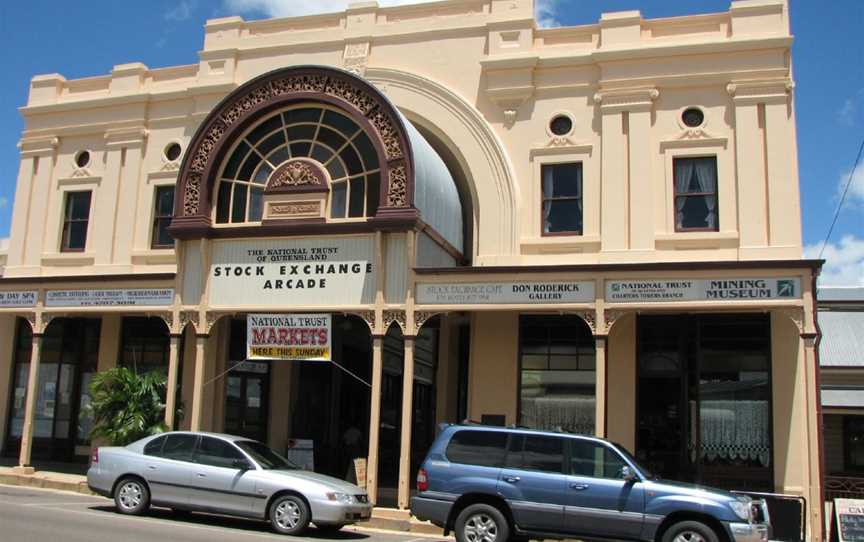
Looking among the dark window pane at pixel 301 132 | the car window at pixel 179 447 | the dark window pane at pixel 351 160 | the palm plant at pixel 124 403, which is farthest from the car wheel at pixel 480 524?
the dark window pane at pixel 301 132

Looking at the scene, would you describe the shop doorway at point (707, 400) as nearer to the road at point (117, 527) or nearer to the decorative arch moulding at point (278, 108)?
the road at point (117, 527)

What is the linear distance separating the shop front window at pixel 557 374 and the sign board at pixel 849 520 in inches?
213

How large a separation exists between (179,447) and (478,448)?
5.17 meters

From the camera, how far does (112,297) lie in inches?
760

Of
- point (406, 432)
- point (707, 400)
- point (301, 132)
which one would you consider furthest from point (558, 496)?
point (301, 132)

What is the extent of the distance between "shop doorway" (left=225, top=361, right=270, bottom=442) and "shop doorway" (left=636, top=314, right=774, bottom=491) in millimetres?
9035

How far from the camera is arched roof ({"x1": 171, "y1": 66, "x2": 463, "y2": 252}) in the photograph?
1705 centimetres

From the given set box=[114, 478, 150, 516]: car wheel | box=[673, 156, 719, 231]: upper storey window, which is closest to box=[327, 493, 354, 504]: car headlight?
box=[114, 478, 150, 516]: car wheel

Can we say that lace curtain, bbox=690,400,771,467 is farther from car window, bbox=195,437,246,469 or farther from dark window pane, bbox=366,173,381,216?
car window, bbox=195,437,246,469

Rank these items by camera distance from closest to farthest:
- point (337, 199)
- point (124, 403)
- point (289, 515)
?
1. point (289, 515)
2. point (337, 199)
3. point (124, 403)

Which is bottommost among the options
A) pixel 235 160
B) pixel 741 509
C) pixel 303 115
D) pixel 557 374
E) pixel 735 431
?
pixel 741 509

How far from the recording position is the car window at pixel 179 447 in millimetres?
14203

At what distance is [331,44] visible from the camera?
70.7 feet

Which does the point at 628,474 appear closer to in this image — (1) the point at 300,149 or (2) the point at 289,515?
(2) the point at 289,515
